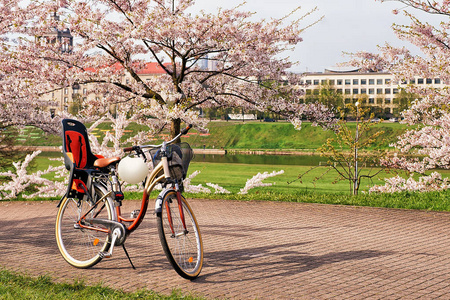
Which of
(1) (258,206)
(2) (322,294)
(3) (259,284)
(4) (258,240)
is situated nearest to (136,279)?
(3) (259,284)

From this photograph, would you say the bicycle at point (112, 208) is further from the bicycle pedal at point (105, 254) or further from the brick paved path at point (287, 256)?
the brick paved path at point (287, 256)

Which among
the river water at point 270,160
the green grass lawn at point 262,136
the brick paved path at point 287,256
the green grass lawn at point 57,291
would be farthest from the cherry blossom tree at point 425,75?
the green grass lawn at point 262,136

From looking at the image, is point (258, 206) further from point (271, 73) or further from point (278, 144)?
point (278, 144)

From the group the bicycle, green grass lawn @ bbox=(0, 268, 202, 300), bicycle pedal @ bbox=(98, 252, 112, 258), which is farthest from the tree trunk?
green grass lawn @ bbox=(0, 268, 202, 300)

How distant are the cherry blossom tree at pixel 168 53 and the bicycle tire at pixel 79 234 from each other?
7048mm

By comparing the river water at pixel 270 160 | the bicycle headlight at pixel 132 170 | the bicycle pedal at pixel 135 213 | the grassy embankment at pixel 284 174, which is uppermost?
the bicycle headlight at pixel 132 170

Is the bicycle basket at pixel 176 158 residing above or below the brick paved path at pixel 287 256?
above

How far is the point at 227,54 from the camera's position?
1398 cm

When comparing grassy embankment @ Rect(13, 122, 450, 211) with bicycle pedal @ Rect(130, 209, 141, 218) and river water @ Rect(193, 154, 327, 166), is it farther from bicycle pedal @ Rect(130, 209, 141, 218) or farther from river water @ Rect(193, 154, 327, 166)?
bicycle pedal @ Rect(130, 209, 141, 218)

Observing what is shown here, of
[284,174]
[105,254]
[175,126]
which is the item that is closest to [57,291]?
[105,254]

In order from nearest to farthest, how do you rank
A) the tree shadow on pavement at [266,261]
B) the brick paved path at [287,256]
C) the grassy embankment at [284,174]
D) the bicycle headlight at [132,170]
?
1. the brick paved path at [287,256]
2. the tree shadow on pavement at [266,261]
3. the bicycle headlight at [132,170]
4. the grassy embankment at [284,174]

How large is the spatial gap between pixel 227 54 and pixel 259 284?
9.43 metres

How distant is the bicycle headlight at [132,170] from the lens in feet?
18.9

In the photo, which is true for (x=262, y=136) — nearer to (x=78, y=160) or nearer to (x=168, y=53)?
(x=168, y=53)
